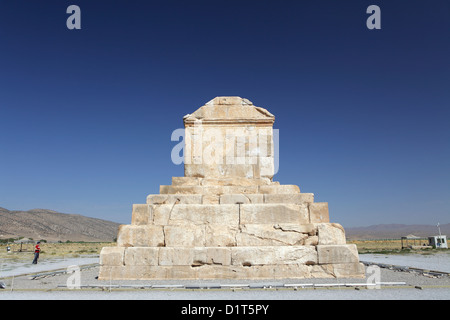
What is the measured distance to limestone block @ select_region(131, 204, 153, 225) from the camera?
7.71 meters

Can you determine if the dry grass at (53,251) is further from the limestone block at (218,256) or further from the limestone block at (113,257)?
the limestone block at (218,256)

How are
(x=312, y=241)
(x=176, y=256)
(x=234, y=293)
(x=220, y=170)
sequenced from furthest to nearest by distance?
(x=220, y=170) → (x=312, y=241) → (x=176, y=256) → (x=234, y=293)

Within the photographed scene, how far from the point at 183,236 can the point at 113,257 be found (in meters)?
1.68

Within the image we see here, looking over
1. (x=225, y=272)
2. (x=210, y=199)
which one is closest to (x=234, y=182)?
(x=210, y=199)

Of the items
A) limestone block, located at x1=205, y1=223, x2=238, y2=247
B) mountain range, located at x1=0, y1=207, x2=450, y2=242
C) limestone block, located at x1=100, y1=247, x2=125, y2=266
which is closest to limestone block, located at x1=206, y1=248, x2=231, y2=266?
limestone block, located at x1=205, y1=223, x2=238, y2=247

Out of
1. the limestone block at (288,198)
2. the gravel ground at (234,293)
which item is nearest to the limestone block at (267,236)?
the limestone block at (288,198)

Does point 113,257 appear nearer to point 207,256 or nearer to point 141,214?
point 141,214

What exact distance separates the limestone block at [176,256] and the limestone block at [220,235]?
1.78ft

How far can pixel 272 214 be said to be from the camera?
7.71 meters

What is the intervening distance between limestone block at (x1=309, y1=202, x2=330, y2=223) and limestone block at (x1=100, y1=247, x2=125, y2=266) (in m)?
4.77

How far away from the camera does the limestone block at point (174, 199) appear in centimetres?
809

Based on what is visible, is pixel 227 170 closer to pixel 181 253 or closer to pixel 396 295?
pixel 181 253

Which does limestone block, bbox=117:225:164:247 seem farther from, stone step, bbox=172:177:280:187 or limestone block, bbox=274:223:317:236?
limestone block, bbox=274:223:317:236

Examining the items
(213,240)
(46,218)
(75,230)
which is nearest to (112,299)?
(213,240)
